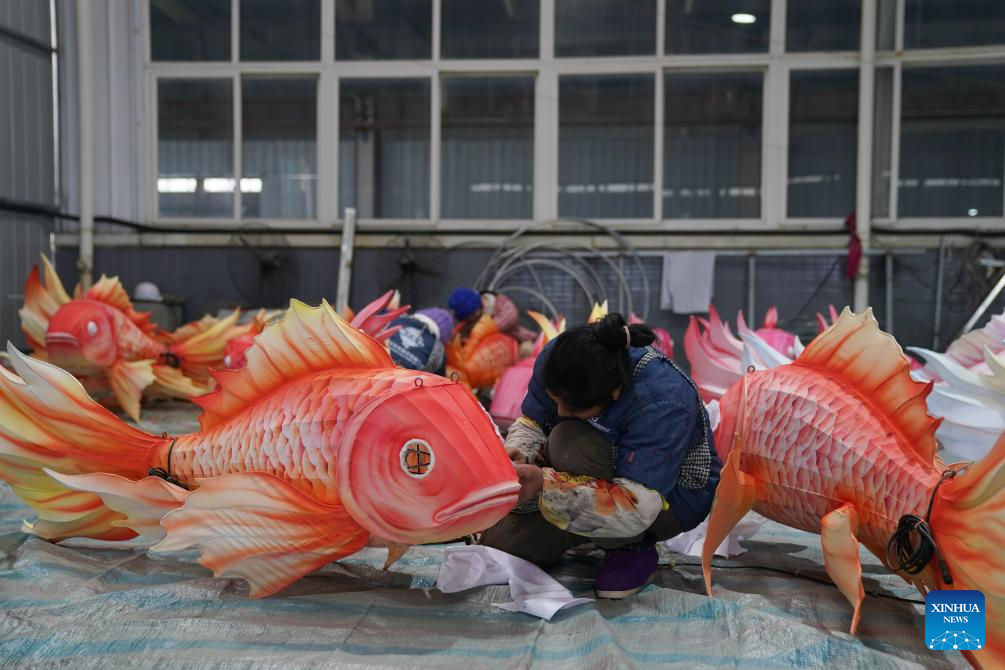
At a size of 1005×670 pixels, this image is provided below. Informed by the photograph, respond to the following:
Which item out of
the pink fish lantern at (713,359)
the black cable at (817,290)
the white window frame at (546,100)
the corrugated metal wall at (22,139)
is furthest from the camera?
the white window frame at (546,100)

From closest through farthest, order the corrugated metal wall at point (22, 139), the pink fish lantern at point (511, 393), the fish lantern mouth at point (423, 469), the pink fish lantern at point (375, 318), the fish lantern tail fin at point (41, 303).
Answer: the fish lantern mouth at point (423, 469), the pink fish lantern at point (375, 318), the pink fish lantern at point (511, 393), the fish lantern tail fin at point (41, 303), the corrugated metal wall at point (22, 139)

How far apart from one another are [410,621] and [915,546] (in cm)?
112

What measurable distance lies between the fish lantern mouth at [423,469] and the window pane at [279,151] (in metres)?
6.96

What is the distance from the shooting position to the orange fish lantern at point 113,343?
174 inches

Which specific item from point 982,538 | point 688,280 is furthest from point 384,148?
point 982,538

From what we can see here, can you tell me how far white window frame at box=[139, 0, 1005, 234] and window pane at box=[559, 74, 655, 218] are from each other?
0.17 meters

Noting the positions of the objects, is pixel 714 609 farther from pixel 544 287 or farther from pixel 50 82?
pixel 50 82

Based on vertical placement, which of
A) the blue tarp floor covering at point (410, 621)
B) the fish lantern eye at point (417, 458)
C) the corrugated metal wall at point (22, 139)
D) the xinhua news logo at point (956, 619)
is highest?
the corrugated metal wall at point (22, 139)

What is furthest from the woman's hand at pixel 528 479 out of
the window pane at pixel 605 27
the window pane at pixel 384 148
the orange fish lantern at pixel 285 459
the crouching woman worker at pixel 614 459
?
the window pane at pixel 605 27

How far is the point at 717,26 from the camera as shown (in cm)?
786

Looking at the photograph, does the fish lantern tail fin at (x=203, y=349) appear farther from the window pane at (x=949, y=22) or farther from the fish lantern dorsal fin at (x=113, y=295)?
the window pane at (x=949, y=22)

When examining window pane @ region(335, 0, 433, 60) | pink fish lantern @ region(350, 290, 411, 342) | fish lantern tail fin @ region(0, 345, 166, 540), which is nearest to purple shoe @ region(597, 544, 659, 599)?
pink fish lantern @ region(350, 290, 411, 342)

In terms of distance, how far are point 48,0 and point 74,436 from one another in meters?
6.45

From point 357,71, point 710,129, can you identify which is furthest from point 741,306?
point 357,71
